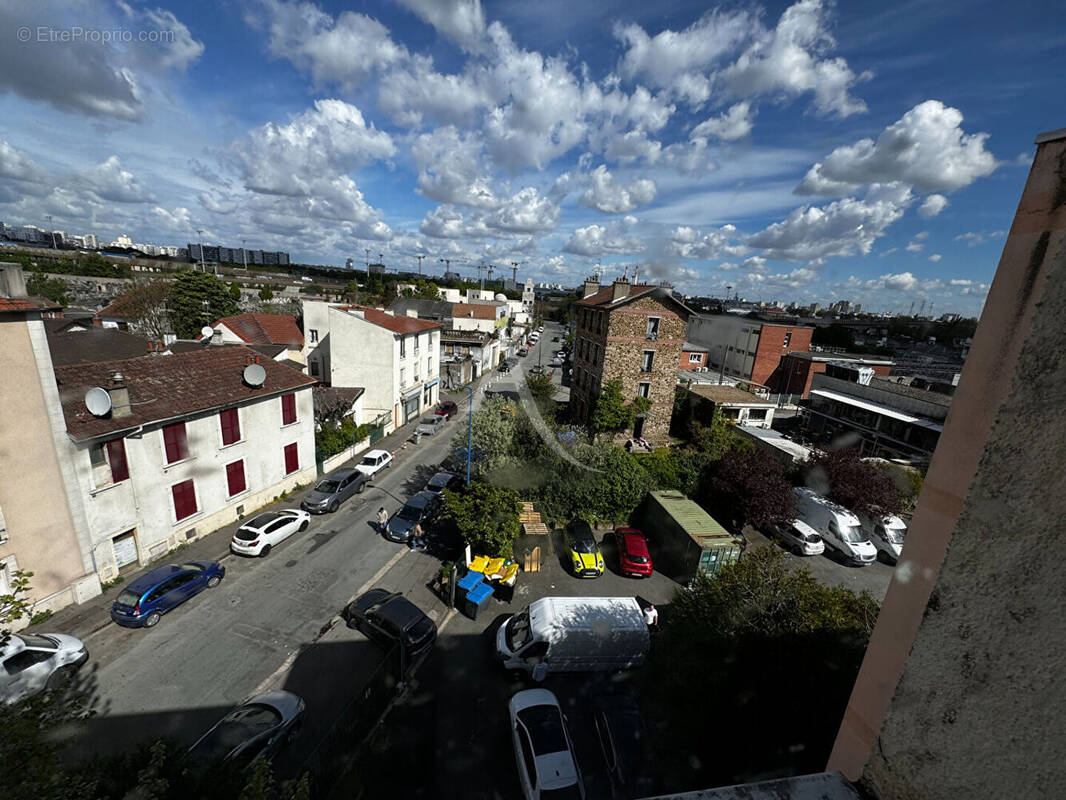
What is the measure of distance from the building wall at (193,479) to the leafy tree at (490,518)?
8.88 m

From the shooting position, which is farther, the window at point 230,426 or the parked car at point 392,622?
the window at point 230,426

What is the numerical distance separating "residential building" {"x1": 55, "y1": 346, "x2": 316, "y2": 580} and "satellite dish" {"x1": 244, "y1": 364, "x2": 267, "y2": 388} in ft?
0.18

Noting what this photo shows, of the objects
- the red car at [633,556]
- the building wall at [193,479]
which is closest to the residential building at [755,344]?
the red car at [633,556]

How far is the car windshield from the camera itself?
11.4 metres

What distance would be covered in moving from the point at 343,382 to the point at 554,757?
2517cm

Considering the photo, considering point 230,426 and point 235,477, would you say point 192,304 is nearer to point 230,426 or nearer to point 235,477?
point 230,426

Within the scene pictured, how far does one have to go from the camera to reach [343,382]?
28672 mm

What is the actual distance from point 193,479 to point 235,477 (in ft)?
5.79

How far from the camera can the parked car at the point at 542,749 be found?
826 centimetres

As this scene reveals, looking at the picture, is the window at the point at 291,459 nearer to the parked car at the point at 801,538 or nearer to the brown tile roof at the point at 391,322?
the brown tile roof at the point at 391,322

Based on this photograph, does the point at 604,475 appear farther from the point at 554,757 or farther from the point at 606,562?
the point at 554,757

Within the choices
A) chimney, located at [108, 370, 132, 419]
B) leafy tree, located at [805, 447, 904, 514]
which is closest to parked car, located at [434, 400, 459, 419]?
chimney, located at [108, 370, 132, 419]

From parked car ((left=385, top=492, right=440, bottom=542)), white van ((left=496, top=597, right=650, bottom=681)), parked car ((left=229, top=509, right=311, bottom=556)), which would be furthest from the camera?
parked car ((left=385, top=492, right=440, bottom=542))

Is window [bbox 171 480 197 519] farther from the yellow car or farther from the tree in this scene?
the tree
